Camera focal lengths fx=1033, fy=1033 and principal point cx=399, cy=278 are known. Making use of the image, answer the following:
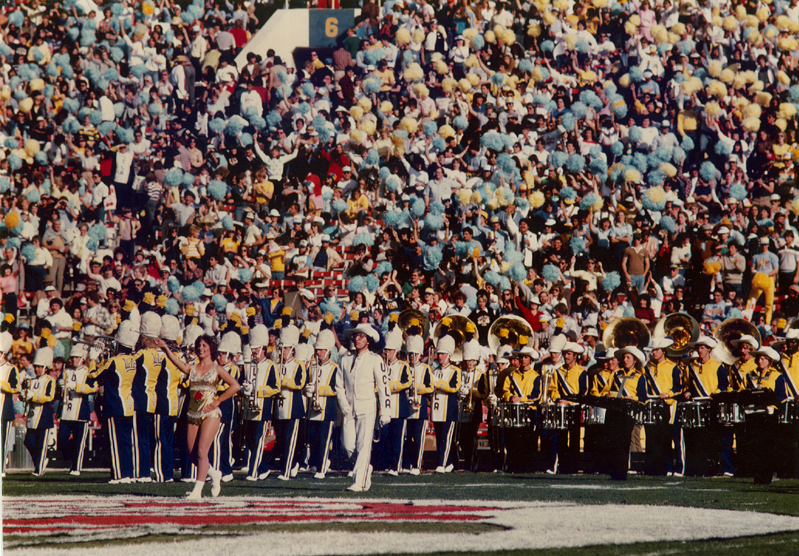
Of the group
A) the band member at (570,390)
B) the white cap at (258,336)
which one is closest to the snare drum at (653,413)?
the band member at (570,390)

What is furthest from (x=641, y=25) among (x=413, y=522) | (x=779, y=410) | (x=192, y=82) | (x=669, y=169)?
(x=413, y=522)

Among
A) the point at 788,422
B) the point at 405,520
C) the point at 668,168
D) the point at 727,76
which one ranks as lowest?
the point at 405,520

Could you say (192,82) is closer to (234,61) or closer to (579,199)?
(234,61)

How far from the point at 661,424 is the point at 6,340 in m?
7.47

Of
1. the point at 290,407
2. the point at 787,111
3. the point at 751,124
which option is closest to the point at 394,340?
the point at 290,407

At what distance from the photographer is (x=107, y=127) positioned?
14.1 meters

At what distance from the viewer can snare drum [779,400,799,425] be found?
8703 millimetres

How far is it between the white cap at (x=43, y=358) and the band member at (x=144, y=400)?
2.06 meters

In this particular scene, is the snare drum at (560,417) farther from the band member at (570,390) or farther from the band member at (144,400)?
the band member at (144,400)

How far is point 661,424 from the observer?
32.4 feet

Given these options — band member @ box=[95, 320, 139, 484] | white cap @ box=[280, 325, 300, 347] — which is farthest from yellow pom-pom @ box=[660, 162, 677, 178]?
band member @ box=[95, 320, 139, 484]

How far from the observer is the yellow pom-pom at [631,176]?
45.3 ft

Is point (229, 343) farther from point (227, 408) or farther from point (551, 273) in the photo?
point (551, 273)

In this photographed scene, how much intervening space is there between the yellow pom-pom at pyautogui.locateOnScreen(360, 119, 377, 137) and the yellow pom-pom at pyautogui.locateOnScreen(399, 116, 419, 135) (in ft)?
1.25
